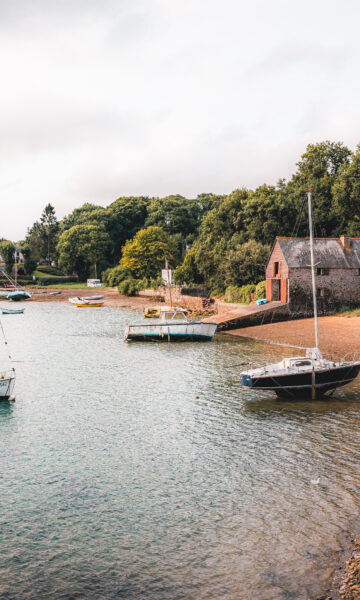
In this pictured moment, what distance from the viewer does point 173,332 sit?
47.9 metres

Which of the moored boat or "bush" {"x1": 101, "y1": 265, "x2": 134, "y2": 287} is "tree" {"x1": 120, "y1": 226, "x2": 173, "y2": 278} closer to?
"bush" {"x1": 101, "y1": 265, "x2": 134, "y2": 287}

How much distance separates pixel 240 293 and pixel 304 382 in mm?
42580

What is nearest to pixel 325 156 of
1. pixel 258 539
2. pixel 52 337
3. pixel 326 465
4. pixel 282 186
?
pixel 282 186

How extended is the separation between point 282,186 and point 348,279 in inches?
1218

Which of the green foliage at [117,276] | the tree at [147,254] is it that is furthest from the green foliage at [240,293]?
the green foliage at [117,276]

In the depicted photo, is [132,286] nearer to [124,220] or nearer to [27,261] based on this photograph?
[124,220]

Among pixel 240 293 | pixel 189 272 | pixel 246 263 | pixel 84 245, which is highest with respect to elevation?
pixel 84 245

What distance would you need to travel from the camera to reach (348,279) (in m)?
56.5

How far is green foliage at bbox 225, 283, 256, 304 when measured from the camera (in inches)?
2608

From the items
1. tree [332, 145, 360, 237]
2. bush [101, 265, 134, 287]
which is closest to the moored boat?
tree [332, 145, 360, 237]

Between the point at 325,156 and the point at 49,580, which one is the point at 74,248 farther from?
the point at 49,580

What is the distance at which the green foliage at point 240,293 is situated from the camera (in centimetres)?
6624

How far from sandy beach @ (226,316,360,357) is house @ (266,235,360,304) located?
463cm

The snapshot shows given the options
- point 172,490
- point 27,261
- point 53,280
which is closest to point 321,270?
point 172,490
